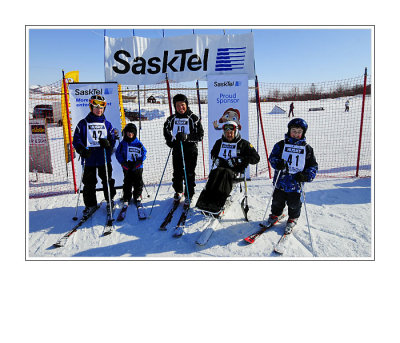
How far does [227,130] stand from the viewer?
443 centimetres

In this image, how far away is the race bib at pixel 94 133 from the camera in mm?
4820

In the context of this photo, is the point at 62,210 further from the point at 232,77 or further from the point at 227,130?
the point at 232,77

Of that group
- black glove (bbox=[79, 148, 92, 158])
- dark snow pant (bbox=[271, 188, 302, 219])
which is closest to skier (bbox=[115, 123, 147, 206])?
black glove (bbox=[79, 148, 92, 158])

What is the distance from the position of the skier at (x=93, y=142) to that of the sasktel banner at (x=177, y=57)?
6.32ft

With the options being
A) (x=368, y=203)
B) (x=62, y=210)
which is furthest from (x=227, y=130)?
(x=62, y=210)

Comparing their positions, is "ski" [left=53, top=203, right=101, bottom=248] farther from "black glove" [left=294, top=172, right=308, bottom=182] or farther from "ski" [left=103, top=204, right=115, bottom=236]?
"black glove" [left=294, top=172, right=308, bottom=182]

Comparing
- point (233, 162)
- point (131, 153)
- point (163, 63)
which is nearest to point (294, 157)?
point (233, 162)

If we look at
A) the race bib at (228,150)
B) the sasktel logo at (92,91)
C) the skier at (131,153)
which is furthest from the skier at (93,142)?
the race bib at (228,150)

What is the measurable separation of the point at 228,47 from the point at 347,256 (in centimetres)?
516

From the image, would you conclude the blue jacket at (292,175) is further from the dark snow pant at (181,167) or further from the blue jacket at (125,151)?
the blue jacket at (125,151)

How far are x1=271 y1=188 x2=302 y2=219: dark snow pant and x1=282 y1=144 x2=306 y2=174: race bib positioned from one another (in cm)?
42

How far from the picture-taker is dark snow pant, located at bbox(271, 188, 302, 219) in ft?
13.8

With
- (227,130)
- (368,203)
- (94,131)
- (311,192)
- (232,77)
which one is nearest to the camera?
(227,130)

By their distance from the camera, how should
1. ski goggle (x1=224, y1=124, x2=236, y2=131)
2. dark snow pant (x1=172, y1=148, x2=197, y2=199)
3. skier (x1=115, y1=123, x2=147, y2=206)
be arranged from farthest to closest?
dark snow pant (x1=172, y1=148, x2=197, y2=199) < skier (x1=115, y1=123, x2=147, y2=206) < ski goggle (x1=224, y1=124, x2=236, y2=131)
